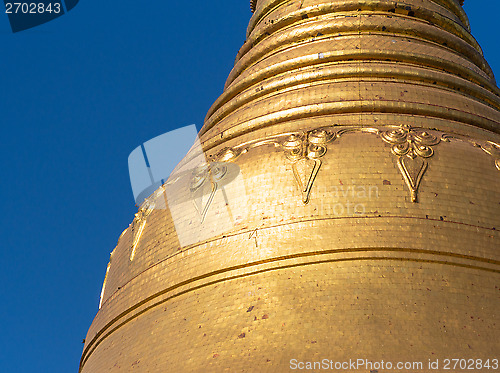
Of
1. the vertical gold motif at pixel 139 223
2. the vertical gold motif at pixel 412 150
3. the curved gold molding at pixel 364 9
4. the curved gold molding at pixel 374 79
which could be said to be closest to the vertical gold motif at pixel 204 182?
the vertical gold motif at pixel 139 223

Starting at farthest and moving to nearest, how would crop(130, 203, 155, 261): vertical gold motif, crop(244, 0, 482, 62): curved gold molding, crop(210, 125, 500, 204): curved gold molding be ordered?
crop(244, 0, 482, 62): curved gold molding
crop(130, 203, 155, 261): vertical gold motif
crop(210, 125, 500, 204): curved gold molding

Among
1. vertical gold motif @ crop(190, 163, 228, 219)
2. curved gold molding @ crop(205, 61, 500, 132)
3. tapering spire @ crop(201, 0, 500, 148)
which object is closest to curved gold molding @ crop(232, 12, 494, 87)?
tapering spire @ crop(201, 0, 500, 148)

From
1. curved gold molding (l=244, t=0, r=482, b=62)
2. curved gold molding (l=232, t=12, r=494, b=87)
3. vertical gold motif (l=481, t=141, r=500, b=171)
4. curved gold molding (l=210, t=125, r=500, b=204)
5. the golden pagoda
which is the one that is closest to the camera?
the golden pagoda

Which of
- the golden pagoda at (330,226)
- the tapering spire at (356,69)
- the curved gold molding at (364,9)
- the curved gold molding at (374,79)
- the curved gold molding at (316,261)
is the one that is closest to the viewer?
the golden pagoda at (330,226)

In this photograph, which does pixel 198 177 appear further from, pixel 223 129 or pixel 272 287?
pixel 272 287

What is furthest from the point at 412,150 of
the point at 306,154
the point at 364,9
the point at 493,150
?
the point at 364,9

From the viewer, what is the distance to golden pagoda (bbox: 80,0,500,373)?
541 centimetres

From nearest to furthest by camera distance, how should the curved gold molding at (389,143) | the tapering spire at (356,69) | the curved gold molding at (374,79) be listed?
the curved gold molding at (389,143), the tapering spire at (356,69), the curved gold molding at (374,79)

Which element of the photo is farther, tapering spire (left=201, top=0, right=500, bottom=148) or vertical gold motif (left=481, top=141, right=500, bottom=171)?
tapering spire (left=201, top=0, right=500, bottom=148)

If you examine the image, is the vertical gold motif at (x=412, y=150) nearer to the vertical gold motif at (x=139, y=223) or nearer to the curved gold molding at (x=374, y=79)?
the curved gold molding at (x=374, y=79)

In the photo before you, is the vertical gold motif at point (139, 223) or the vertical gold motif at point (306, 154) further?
the vertical gold motif at point (139, 223)

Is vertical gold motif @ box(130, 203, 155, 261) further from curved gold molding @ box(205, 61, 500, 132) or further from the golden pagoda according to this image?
curved gold molding @ box(205, 61, 500, 132)

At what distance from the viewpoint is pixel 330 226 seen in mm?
6137

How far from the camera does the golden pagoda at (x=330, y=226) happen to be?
17.8ft
